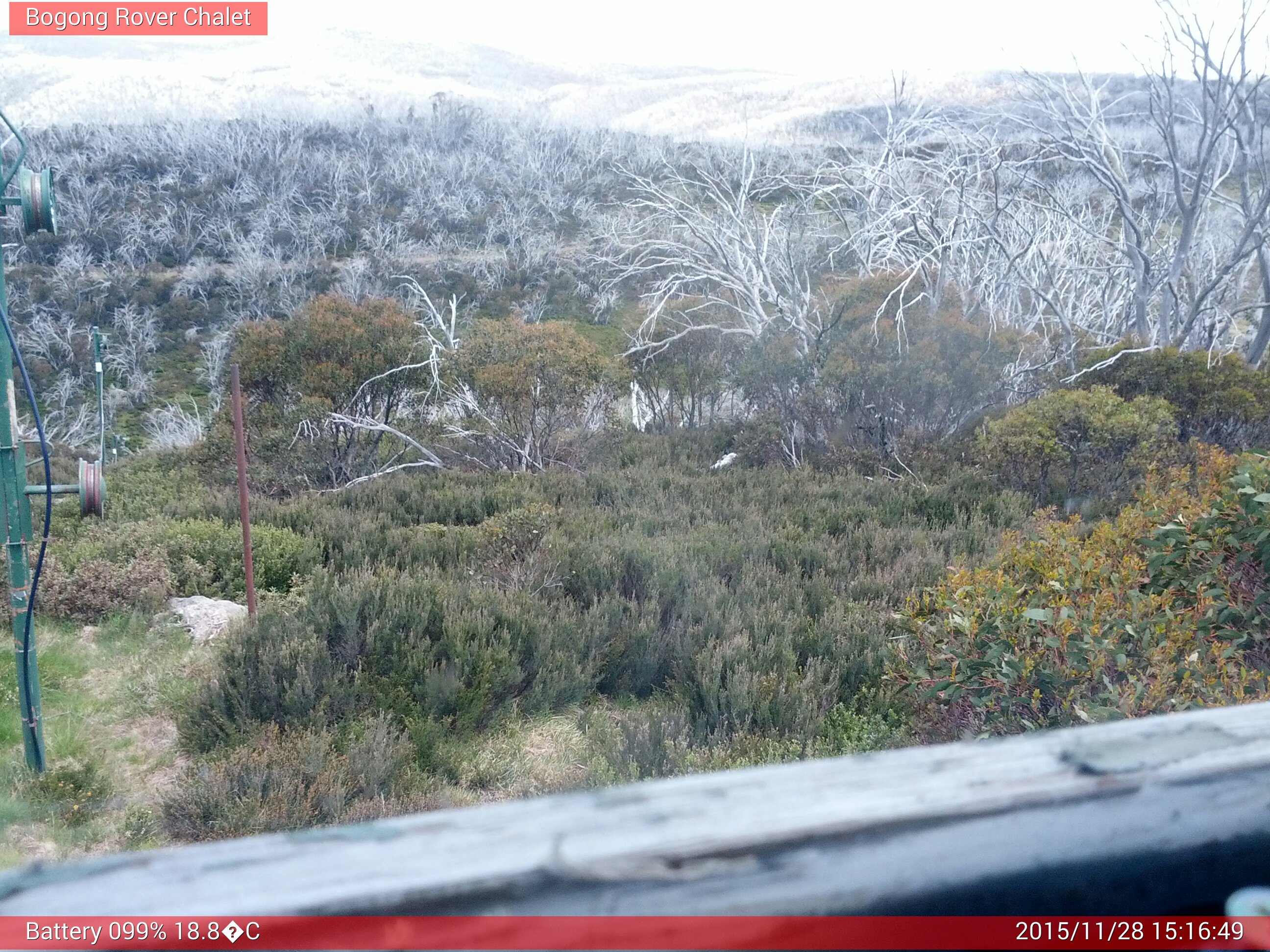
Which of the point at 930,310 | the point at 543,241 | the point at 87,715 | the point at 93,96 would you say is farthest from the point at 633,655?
the point at 93,96

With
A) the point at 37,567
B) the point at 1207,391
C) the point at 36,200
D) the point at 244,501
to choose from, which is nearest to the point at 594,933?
the point at 36,200

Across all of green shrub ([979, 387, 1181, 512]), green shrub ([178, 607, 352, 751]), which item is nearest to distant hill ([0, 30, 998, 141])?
green shrub ([979, 387, 1181, 512])

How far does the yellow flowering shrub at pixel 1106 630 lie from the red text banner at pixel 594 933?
8.36 ft

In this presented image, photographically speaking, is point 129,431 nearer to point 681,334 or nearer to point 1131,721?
point 681,334

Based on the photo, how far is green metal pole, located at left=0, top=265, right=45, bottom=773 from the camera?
11.6 feet

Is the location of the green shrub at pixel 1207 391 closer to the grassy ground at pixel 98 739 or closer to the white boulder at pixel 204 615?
the white boulder at pixel 204 615

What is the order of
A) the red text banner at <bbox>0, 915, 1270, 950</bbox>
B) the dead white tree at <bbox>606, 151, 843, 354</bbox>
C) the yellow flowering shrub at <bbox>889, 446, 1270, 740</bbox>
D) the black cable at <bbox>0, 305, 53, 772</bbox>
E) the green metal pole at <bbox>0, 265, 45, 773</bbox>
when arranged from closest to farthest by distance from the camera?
the red text banner at <bbox>0, 915, 1270, 950</bbox>
the yellow flowering shrub at <bbox>889, 446, 1270, 740</bbox>
the black cable at <bbox>0, 305, 53, 772</bbox>
the green metal pole at <bbox>0, 265, 45, 773</bbox>
the dead white tree at <bbox>606, 151, 843, 354</bbox>

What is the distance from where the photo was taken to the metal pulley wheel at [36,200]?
136 inches

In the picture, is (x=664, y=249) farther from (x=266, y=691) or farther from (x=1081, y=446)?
(x=266, y=691)

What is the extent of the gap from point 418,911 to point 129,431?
63.0 ft

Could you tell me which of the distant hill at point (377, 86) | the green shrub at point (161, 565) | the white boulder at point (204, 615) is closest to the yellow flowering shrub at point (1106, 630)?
the white boulder at point (204, 615)

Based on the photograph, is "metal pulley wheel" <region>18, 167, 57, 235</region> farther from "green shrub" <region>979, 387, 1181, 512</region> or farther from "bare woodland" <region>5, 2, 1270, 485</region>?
"green shrub" <region>979, 387, 1181, 512</region>

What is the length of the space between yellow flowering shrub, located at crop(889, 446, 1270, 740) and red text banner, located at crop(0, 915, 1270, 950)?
100 inches

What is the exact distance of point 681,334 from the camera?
11.8 meters
